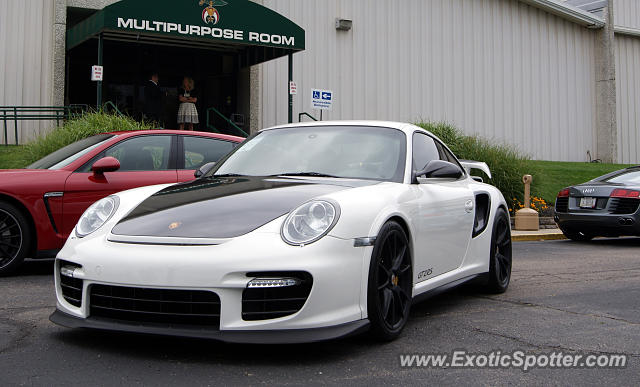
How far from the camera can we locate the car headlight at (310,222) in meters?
3.73

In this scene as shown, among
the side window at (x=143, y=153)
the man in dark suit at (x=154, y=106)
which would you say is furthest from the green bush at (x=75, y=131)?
the man in dark suit at (x=154, y=106)

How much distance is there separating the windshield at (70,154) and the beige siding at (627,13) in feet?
83.6

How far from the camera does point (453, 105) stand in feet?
80.5

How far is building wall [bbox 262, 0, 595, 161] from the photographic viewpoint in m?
22.0

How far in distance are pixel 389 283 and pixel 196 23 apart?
523 inches

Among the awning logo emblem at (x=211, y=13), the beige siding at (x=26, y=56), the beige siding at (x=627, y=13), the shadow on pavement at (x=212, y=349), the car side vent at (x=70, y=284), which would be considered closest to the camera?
the shadow on pavement at (x=212, y=349)

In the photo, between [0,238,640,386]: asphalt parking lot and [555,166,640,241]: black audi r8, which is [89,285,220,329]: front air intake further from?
[555,166,640,241]: black audi r8

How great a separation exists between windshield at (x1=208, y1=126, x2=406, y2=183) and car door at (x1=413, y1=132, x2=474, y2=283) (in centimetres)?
21

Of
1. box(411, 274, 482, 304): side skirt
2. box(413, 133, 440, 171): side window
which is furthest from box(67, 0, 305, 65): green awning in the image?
box(411, 274, 482, 304): side skirt

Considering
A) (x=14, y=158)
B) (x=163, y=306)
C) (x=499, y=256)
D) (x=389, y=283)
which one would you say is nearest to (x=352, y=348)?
(x=389, y=283)

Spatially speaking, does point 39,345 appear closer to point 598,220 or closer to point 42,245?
point 42,245

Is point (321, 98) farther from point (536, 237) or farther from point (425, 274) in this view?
point (425, 274)

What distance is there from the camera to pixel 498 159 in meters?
15.2

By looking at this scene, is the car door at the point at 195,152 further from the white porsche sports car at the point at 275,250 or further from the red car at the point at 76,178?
the white porsche sports car at the point at 275,250
